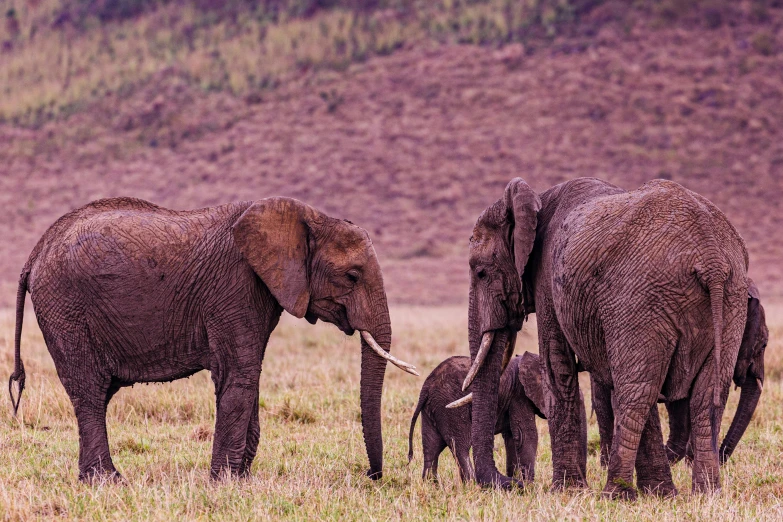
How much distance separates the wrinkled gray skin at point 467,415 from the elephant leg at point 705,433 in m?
2.32

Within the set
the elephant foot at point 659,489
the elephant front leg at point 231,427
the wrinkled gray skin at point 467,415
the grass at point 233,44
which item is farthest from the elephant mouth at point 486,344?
the grass at point 233,44

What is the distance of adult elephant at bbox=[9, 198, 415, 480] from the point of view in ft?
25.5

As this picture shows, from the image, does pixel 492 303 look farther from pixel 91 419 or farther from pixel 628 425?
pixel 91 419

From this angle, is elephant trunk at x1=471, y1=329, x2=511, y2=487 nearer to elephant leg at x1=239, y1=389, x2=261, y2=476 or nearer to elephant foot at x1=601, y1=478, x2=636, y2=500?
elephant foot at x1=601, y1=478, x2=636, y2=500

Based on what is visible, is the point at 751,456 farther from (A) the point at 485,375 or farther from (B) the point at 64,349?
(B) the point at 64,349

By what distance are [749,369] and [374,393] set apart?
125 inches

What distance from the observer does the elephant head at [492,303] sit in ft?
26.2

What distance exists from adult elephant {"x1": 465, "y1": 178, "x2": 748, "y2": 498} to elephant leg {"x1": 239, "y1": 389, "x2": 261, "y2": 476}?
2140 millimetres

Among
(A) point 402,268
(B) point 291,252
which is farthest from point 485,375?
(A) point 402,268

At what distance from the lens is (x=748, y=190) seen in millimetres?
41188

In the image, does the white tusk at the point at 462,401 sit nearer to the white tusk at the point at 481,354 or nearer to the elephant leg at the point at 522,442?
the white tusk at the point at 481,354

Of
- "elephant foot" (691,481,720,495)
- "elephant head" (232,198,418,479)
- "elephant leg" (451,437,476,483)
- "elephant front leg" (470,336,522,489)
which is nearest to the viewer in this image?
"elephant foot" (691,481,720,495)

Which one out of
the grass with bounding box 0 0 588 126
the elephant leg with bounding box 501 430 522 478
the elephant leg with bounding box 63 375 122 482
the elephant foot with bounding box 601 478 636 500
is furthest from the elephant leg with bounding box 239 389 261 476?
the grass with bounding box 0 0 588 126

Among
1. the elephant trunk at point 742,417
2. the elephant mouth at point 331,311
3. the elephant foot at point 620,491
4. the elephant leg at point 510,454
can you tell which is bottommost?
the elephant leg at point 510,454
